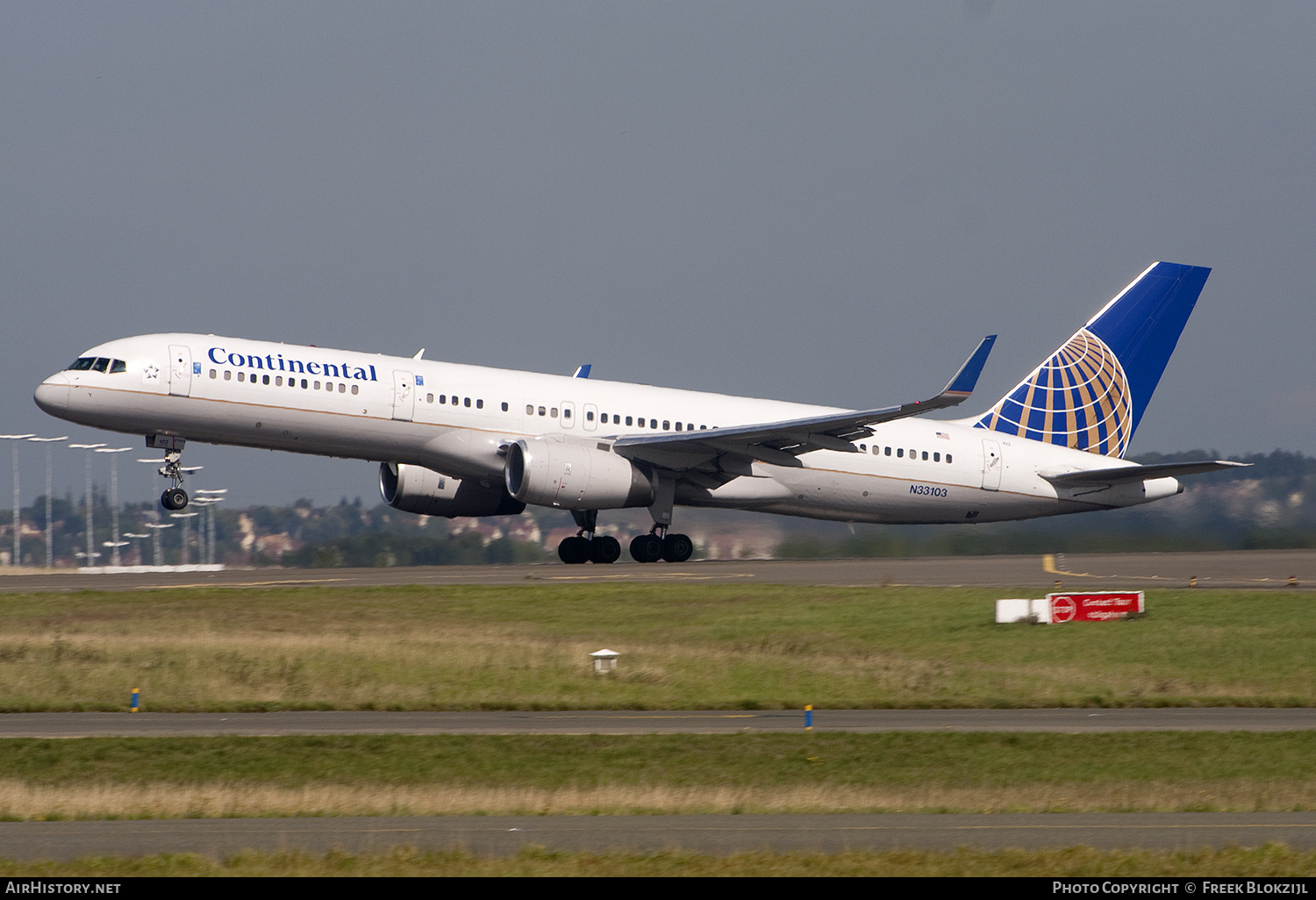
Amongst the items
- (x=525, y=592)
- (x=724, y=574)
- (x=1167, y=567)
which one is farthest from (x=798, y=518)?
(x=525, y=592)

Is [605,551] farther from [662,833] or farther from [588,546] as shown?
[662,833]

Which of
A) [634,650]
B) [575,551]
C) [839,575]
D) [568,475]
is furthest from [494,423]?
[634,650]

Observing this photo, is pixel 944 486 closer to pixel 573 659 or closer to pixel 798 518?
pixel 798 518

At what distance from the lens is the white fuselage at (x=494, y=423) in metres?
36.5

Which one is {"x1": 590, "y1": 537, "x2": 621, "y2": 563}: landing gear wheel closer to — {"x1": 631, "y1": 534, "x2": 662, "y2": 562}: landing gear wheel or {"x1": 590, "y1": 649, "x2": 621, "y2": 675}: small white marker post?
{"x1": 631, "y1": 534, "x2": 662, "y2": 562}: landing gear wheel

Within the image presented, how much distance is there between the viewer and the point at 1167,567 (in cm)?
3816

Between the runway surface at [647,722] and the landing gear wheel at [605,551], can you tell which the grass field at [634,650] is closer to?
the runway surface at [647,722]

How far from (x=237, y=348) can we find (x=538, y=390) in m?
7.80

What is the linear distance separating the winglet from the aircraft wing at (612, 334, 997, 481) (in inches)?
2.3

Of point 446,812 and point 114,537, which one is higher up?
point 114,537

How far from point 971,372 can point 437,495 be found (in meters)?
15.5

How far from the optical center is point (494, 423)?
39.1m

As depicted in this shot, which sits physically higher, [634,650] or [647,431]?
[647,431]

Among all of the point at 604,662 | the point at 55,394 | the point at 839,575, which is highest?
the point at 55,394
